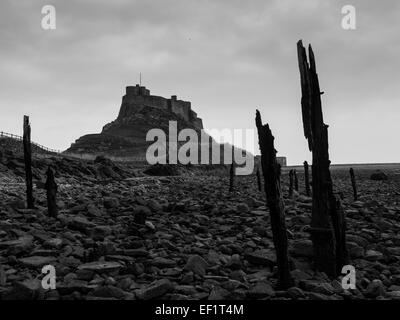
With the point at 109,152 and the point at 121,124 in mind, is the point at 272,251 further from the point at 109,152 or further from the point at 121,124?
the point at 121,124

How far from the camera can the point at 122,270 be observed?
7910 mm

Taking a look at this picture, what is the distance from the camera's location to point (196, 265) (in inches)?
322

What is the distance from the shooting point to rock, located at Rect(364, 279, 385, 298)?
7.22m

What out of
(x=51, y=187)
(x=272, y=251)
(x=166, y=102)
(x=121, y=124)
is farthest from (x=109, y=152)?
(x=272, y=251)

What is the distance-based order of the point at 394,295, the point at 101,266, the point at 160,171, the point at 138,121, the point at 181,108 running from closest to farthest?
the point at 394,295
the point at 101,266
the point at 160,171
the point at 138,121
the point at 181,108

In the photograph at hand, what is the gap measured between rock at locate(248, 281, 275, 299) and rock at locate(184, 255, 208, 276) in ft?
4.47

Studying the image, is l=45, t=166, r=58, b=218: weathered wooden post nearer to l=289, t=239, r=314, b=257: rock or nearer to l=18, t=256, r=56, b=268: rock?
l=18, t=256, r=56, b=268: rock

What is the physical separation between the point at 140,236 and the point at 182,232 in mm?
1396

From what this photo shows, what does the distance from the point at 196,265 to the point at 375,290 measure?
341 cm

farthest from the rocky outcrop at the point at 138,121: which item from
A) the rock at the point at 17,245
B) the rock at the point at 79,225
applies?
the rock at the point at 17,245

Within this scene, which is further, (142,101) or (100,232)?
(142,101)

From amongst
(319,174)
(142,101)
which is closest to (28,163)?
(319,174)

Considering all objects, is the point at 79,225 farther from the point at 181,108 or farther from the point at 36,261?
the point at 181,108

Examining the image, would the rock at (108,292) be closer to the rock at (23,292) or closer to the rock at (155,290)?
the rock at (155,290)
